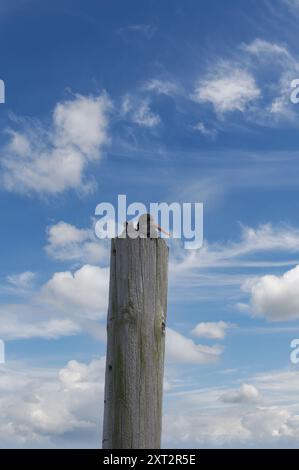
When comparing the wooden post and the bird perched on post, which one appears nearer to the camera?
the wooden post

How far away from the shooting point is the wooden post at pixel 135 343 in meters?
5.22

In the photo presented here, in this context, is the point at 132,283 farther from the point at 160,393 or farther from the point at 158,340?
the point at 160,393

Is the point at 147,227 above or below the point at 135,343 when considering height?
above

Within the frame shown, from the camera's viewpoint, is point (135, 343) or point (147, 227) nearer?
point (135, 343)

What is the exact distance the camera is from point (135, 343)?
534cm

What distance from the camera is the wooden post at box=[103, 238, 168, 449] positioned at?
17.1 feet

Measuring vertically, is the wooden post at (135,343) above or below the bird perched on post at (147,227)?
below

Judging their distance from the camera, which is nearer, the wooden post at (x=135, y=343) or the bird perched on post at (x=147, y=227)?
the wooden post at (x=135, y=343)

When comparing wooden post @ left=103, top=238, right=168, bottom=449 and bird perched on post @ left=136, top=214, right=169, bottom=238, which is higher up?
bird perched on post @ left=136, top=214, right=169, bottom=238
